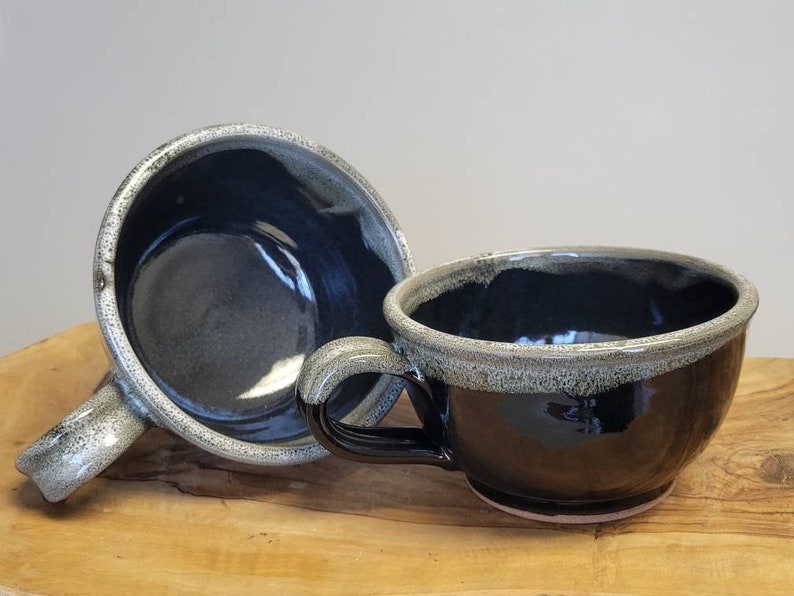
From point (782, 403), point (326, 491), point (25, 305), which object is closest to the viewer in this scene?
point (326, 491)

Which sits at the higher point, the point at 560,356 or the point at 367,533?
the point at 560,356

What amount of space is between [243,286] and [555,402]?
39 cm

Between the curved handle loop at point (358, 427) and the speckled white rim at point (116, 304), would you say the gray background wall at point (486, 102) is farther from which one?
the curved handle loop at point (358, 427)

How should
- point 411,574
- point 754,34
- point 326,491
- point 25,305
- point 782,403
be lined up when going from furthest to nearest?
point 25,305 → point 754,34 → point 782,403 → point 326,491 → point 411,574

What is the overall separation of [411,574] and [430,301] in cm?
23

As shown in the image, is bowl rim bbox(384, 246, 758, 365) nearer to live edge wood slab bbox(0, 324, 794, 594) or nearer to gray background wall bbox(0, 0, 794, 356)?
live edge wood slab bbox(0, 324, 794, 594)

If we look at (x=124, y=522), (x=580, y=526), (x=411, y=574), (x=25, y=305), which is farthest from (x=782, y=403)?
(x=25, y=305)

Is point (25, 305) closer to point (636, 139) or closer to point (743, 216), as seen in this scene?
point (636, 139)

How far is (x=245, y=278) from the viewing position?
806mm

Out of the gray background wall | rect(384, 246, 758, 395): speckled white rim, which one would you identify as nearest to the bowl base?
rect(384, 246, 758, 395): speckled white rim

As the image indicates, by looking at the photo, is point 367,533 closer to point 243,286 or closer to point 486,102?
point 243,286

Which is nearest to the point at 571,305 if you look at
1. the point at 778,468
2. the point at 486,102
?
the point at 778,468

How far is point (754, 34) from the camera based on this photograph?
38.0 inches

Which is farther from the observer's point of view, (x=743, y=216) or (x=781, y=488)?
(x=743, y=216)
